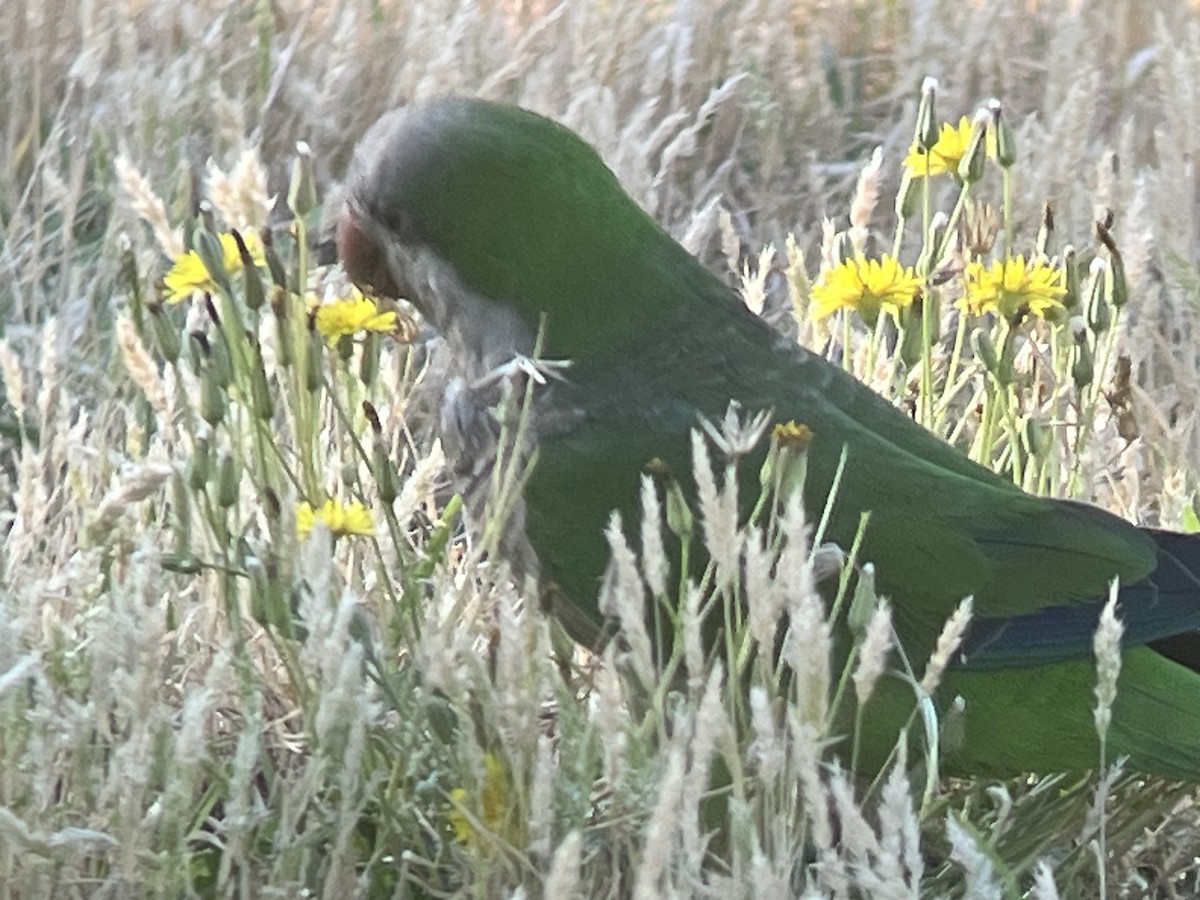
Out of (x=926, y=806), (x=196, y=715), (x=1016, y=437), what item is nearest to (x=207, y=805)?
(x=196, y=715)

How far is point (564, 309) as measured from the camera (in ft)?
6.00

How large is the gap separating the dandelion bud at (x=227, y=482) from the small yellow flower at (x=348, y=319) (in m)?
0.19

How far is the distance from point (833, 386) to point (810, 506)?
176 millimetres

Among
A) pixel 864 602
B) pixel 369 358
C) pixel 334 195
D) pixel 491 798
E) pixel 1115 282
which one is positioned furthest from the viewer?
pixel 334 195

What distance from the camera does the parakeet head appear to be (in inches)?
70.6

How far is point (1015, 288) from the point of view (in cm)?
182

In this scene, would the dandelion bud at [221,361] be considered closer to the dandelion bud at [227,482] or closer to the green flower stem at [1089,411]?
the dandelion bud at [227,482]

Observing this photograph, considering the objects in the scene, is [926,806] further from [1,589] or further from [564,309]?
[1,589]

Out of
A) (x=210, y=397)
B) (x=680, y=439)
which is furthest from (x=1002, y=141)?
(x=210, y=397)

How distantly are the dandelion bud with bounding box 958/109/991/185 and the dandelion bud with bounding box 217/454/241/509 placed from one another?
81 centimetres

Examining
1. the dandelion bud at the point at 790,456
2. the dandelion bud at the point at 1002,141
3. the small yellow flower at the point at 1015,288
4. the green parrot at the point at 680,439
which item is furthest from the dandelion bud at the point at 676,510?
the dandelion bud at the point at 1002,141

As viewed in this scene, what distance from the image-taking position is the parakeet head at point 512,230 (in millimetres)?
1792

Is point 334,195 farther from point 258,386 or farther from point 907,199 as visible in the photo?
point 258,386

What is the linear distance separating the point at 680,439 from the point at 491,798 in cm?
43
